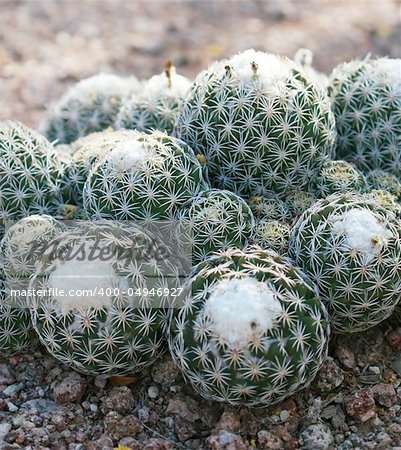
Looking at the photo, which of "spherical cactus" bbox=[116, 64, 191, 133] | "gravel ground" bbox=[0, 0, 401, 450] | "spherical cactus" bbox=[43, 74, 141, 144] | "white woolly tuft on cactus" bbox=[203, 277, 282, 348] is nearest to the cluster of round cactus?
"white woolly tuft on cactus" bbox=[203, 277, 282, 348]

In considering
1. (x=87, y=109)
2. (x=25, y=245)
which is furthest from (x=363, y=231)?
(x=87, y=109)

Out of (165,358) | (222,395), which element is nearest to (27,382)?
(165,358)

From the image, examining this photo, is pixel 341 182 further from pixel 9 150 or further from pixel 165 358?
pixel 9 150

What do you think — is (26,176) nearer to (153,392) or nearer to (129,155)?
(129,155)

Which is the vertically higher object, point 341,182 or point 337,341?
point 341,182

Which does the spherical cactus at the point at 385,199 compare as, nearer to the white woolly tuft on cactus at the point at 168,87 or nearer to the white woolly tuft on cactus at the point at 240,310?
the white woolly tuft on cactus at the point at 240,310

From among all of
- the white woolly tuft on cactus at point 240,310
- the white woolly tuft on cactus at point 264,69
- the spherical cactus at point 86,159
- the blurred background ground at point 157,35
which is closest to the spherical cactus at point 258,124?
the white woolly tuft on cactus at point 264,69
